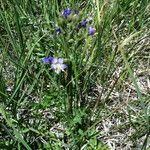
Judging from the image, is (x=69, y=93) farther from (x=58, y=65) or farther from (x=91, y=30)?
(x=91, y=30)

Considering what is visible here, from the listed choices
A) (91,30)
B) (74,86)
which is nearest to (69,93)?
(74,86)

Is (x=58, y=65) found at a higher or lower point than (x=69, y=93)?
higher

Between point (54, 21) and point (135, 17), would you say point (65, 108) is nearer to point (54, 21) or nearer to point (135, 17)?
point (54, 21)

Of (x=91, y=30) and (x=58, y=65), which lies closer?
(x=58, y=65)

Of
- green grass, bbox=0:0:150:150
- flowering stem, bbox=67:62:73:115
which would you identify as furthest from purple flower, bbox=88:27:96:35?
flowering stem, bbox=67:62:73:115

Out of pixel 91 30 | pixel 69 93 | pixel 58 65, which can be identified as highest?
pixel 91 30
